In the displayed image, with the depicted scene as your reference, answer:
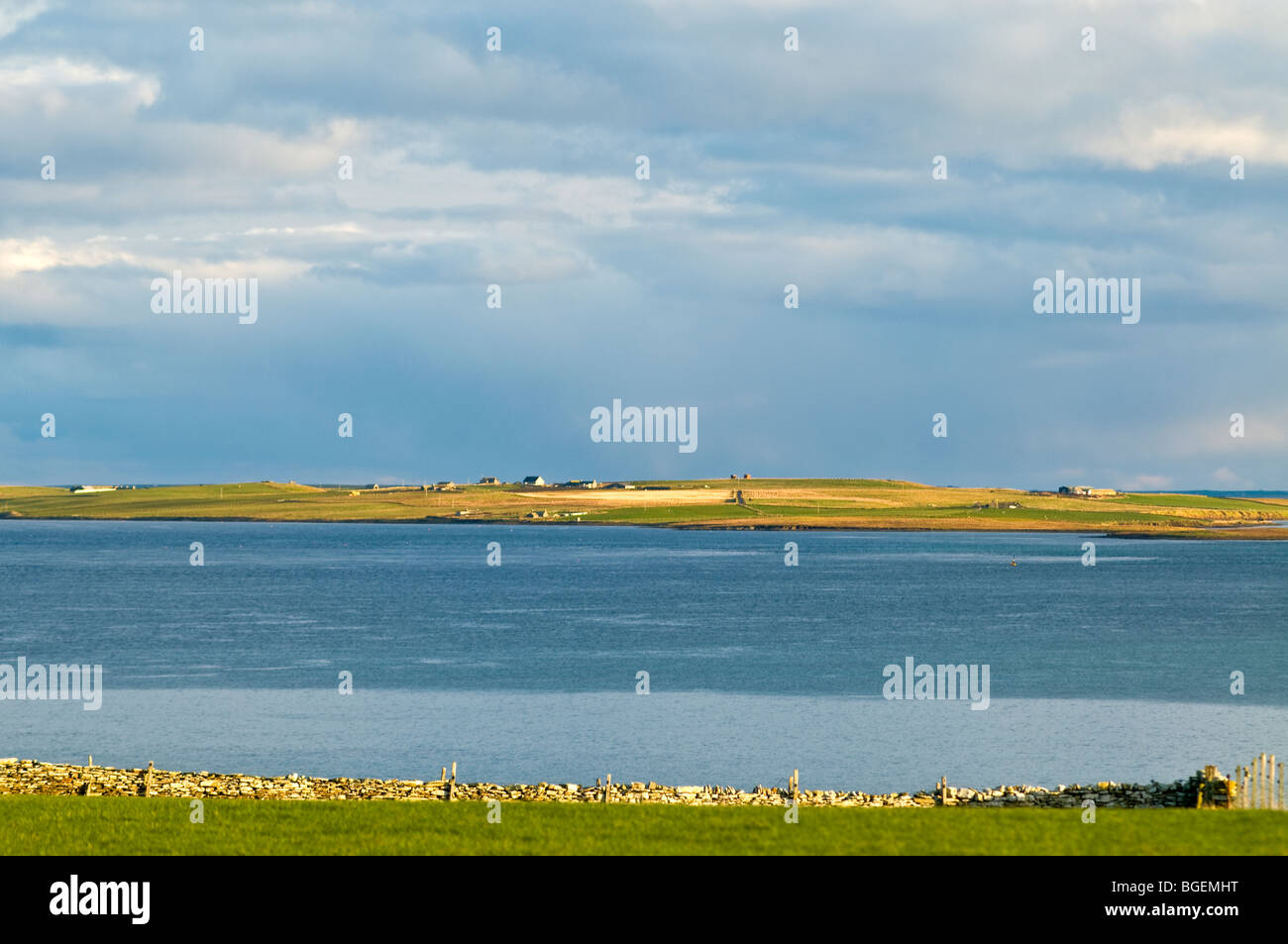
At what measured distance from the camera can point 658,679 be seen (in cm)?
7844

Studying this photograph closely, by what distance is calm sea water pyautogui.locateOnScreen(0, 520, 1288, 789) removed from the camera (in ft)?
178

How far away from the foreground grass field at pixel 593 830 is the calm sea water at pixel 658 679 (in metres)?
15.7

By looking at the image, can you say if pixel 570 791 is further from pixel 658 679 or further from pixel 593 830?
pixel 658 679

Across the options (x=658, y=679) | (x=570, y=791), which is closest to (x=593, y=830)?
(x=570, y=791)

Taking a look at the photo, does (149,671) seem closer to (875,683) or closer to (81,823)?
(875,683)

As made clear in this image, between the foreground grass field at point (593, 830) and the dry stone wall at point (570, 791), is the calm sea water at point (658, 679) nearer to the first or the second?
the dry stone wall at point (570, 791)

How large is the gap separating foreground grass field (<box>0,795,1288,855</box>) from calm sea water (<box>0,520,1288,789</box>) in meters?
15.7

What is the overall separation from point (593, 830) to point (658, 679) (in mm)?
47450

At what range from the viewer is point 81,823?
31.3m

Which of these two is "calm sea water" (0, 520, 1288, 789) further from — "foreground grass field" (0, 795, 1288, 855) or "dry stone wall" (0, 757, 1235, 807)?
"foreground grass field" (0, 795, 1288, 855)

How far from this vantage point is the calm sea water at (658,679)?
2138 inches

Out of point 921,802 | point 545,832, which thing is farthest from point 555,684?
point 545,832
